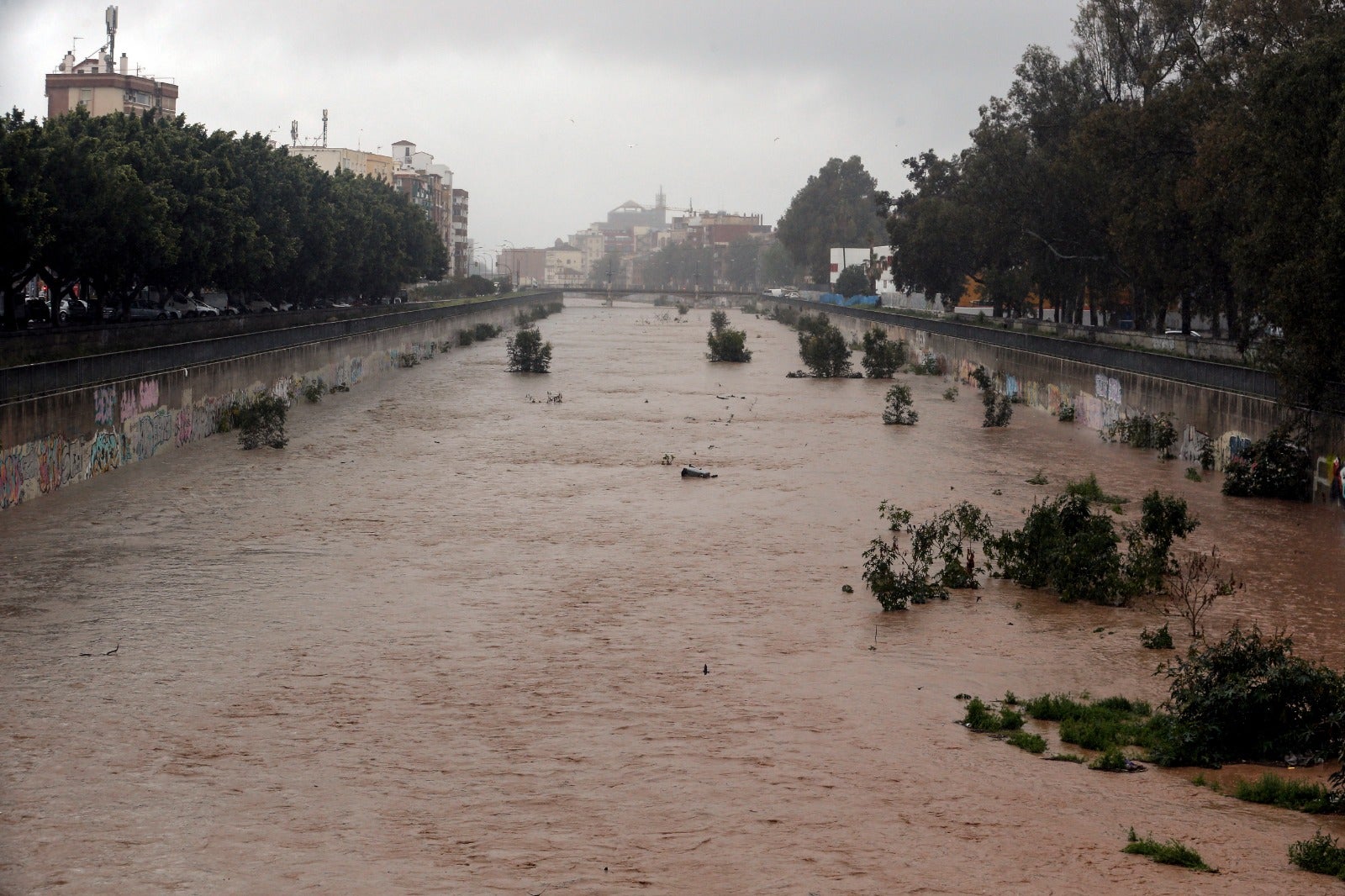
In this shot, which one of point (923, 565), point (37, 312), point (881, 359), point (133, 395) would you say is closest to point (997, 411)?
point (881, 359)

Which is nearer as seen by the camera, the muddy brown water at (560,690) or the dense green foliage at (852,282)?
the muddy brown water at (560,690)

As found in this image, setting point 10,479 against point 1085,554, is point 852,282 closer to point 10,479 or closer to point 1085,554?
point 10,479

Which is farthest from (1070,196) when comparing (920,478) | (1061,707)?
(1061,707)

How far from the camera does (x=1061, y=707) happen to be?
523 inches

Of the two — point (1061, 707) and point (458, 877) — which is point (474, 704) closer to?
point (458, 877)

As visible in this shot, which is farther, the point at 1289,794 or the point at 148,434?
the point at 148,434

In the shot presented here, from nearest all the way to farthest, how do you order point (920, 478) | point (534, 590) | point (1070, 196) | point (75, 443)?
point (534, 590), point (75, 443), point (920, 478), point (1070, 196)

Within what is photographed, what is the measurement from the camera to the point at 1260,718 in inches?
480

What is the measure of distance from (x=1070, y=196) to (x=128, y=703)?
4915cm

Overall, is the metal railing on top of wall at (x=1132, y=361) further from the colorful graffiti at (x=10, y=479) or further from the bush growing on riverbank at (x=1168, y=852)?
the colorful graffiti at (x=10, y=479)

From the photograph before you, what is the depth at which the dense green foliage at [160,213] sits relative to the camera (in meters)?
32.4

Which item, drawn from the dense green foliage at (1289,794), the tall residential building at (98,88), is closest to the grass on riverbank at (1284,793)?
the dense green foliage at (1289,794)

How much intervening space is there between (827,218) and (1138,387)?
117 metres

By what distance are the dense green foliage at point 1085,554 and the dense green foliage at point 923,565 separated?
469mm
